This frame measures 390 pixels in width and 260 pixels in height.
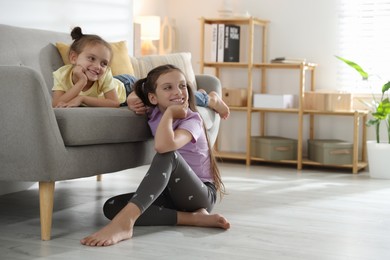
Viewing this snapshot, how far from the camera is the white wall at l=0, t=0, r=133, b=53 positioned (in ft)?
11.4

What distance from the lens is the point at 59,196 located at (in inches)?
133

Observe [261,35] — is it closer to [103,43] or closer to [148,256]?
[103,43]

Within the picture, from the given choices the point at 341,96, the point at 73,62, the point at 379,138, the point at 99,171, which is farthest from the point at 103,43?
the point at 379,138

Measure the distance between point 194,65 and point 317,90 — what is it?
1.05 m

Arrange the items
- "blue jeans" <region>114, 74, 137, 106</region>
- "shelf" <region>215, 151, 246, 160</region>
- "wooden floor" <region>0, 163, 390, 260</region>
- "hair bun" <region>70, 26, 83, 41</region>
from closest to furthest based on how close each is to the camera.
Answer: "wooden floor" <region>0, 163, 390, 260</region> < "hair bun" <region>70, 26, 83, 41</region> < "blue jeans" <region>114, 74, 137, 106</region> < "shelf" <region>215, 151, 246, 160</region>

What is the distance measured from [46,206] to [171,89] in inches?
26.7

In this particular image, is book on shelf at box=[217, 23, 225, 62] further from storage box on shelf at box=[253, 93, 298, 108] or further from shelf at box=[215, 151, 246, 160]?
shelf at box=[215, 151, 246, 160]

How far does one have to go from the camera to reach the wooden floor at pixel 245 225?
7.38 ft

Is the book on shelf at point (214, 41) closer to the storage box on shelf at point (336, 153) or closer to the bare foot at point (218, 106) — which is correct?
the storage box on shelf at point (336, 153)

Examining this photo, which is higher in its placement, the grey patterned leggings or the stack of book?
the stack of book

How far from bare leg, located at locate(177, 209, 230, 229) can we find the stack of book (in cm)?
253

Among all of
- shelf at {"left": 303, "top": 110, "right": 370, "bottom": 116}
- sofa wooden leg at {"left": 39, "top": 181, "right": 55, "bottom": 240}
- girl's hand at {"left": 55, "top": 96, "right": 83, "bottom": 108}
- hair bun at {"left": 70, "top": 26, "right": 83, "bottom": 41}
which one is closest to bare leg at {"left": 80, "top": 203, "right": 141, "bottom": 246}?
sofa wooden leg at {"left": 39, "top": 181, "right": 55, "bottom": 240}

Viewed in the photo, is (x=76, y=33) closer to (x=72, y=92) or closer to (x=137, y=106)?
(x=72, y=92)

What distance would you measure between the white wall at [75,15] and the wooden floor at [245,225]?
92 cm
